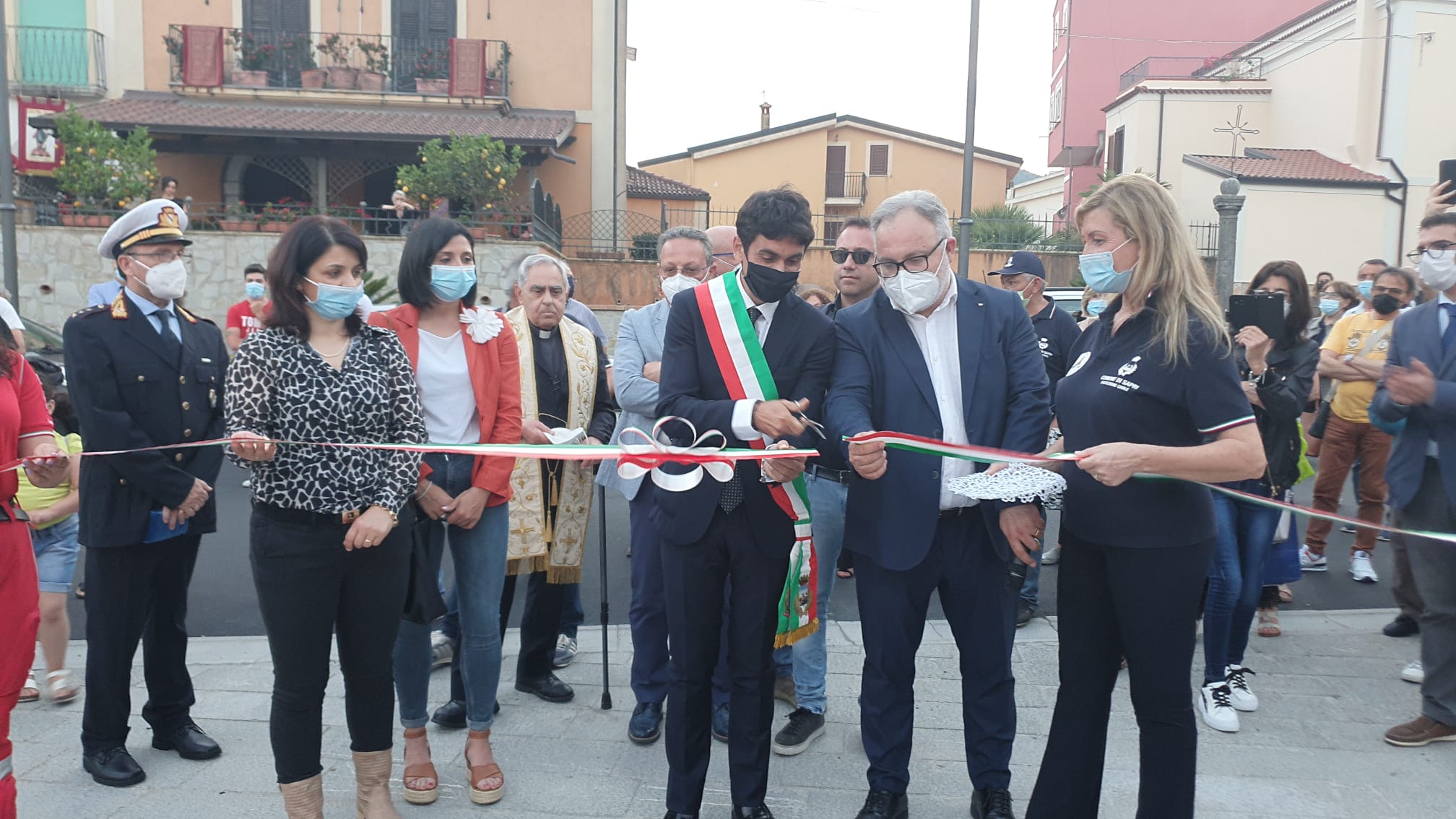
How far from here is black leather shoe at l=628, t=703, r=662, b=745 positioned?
4.06 metres

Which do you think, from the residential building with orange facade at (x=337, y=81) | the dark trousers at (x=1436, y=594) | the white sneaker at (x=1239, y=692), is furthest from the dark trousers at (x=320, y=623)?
the residential building with orange facade at (x=337, y=81)

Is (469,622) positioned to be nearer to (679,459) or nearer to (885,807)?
(679,459)

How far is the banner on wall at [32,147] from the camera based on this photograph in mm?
17188

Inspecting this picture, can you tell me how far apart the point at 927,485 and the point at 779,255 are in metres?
0.90

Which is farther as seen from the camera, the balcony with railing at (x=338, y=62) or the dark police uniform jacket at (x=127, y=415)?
the balcony with railing at (x=338, y=62)

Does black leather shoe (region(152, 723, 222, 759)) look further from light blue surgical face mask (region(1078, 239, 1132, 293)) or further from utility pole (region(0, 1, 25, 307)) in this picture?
utility pole (region(0, 1, 25, 307))

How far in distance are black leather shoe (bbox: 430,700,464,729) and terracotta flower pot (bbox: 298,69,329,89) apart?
750 inches

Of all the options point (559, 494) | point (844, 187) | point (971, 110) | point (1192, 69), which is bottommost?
point (559, 494)

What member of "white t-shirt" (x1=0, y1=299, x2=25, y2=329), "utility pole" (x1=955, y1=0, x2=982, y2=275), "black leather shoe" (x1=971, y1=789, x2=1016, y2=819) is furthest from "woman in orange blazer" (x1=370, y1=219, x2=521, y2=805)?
"utility pole" (x1=955, y1=0, x2=982, y2=275)

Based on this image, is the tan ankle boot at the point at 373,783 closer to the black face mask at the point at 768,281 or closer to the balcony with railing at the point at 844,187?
the black face mask at the point at 768,281

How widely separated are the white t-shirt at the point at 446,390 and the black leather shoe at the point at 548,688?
1.42 m

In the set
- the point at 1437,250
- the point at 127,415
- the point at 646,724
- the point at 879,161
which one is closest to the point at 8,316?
the point at 127,415

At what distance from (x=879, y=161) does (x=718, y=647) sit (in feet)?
98.4

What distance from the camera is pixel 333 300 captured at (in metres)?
3.11
